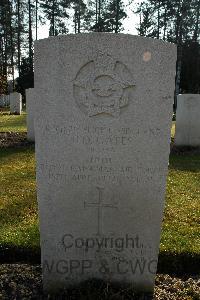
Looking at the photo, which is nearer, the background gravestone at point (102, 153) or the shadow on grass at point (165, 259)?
the background gravestone at point (102, 153)

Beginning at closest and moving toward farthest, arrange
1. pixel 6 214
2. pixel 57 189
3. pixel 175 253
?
pixel 57 189 → pixel 175 253 → pixel 6 214

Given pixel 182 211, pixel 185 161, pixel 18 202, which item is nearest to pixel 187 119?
pixel 185 161

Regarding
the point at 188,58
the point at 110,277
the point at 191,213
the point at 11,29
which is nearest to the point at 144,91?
the point at 110,277

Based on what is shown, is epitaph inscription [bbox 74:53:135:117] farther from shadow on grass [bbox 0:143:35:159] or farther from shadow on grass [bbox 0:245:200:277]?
shadow on grass [bbox 0:143:35:159]

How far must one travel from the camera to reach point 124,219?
11.0 feet

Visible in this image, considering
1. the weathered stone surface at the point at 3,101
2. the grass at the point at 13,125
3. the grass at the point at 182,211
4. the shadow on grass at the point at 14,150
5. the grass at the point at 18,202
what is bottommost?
the grass at the point at 182,211

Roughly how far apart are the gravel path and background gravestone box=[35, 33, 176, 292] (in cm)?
12

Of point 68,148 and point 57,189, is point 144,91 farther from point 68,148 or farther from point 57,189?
point 57,189

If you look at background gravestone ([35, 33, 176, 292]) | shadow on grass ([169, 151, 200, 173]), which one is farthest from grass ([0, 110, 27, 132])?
background gravestone ([35, 33, 176, 292])

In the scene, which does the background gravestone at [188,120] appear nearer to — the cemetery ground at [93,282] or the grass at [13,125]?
the cemetery ground at [93,282]

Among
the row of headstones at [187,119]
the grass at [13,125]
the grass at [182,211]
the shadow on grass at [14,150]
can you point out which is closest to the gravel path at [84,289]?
the grass at [182,211]

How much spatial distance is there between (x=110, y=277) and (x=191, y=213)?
221cm

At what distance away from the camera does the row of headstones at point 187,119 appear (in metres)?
10.2

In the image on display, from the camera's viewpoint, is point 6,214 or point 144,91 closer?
point 144,91
